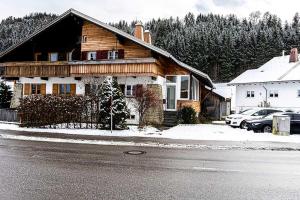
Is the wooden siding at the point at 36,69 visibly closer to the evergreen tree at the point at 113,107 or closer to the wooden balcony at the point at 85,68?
the wooden balcony at the point at 85,68

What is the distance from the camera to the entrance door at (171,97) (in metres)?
30.2

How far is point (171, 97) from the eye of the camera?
99.4 feet

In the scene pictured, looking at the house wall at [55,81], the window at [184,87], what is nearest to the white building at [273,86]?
the window at [184,87]

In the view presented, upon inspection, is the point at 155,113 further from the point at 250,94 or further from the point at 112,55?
the point at 250,94

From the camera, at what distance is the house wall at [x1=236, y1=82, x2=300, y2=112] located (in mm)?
40531

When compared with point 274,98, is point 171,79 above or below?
above

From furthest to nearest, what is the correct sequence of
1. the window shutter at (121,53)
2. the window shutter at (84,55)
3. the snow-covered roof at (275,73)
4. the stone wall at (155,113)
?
1. the snow-covered roof at (275,73)
2. the window shutter at (84,55)
3. the window shutter at (121,53)
4. the stone wall at (155,113)

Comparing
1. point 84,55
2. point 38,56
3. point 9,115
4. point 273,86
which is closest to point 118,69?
point 84,55

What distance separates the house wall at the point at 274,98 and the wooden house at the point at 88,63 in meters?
15.5

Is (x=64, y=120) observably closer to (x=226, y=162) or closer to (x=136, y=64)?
(x=136, y=64)

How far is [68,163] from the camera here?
10.2 m

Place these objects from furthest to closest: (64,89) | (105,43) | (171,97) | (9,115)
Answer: (64,89) < (171,97) < (105,43) < (9,115)

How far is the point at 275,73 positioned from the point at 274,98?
3819 mm

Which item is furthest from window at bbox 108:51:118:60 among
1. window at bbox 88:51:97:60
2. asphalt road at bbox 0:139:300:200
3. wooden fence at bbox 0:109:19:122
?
asphalt road at bbox 0:139:300:200
